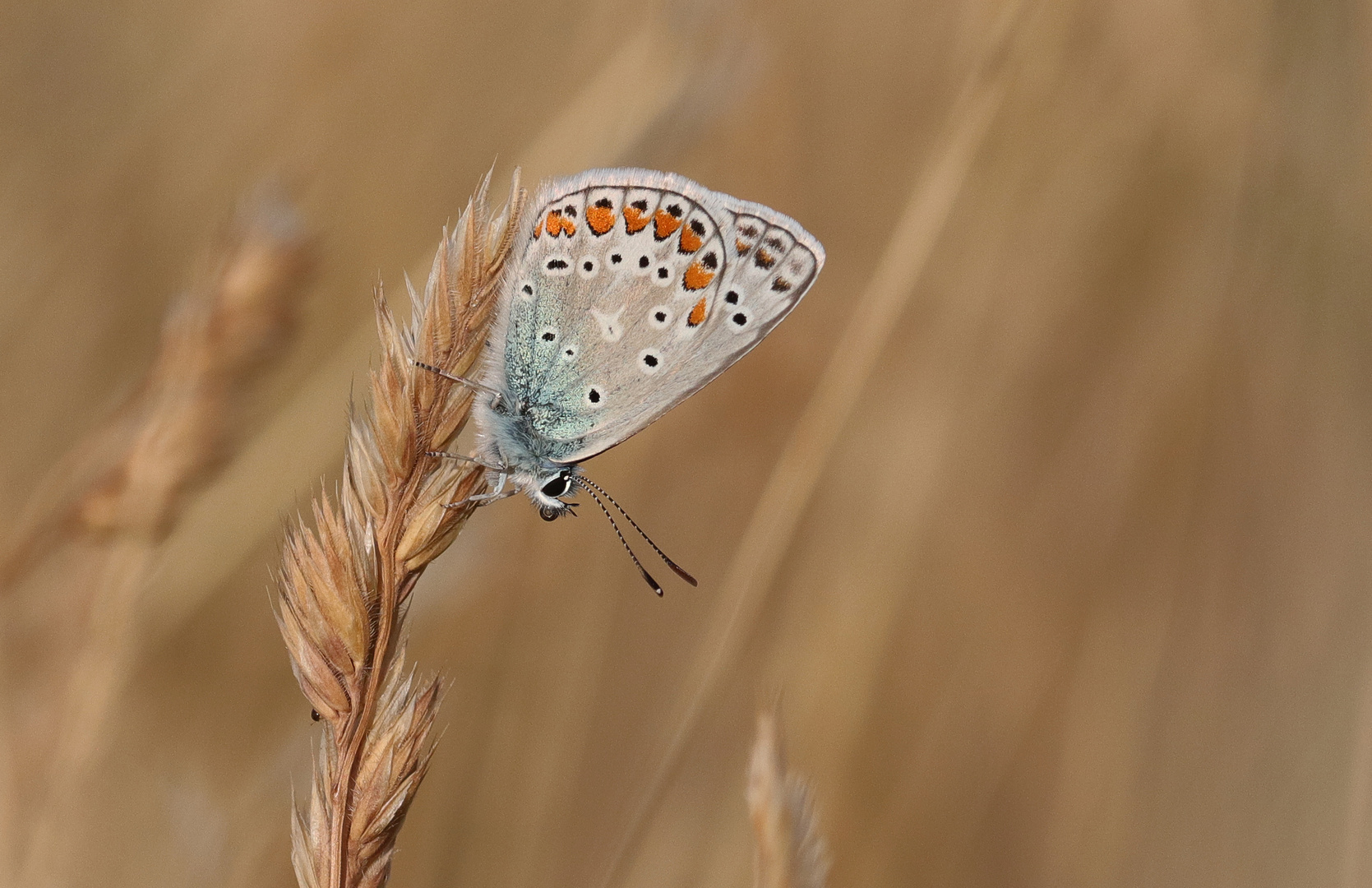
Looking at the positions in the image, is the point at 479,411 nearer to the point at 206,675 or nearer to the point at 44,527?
the point at 44,527

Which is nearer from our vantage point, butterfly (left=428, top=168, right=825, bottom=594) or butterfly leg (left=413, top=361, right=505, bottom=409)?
butterfly leg (left=413, top=361, right=505, bottom=409)

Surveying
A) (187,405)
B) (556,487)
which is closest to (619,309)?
(556,487)

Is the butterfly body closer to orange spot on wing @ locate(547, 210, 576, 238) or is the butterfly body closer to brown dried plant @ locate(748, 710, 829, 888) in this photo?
orange spot on wing @ locate(547, 210, 576, 238)

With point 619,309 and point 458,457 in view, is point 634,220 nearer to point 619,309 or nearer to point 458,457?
point 619,309

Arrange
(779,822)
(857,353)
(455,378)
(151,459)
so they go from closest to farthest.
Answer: (779,822) < (455,378) < (151,459) < (857,353)

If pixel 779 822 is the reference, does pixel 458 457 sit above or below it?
above

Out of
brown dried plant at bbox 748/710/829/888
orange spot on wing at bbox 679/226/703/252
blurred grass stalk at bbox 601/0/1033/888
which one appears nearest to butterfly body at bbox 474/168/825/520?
orange spot on wing at bbox 679/226/703/252

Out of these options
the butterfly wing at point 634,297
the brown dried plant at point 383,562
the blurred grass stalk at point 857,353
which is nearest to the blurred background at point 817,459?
the blurred grass stalk at point 857,353
